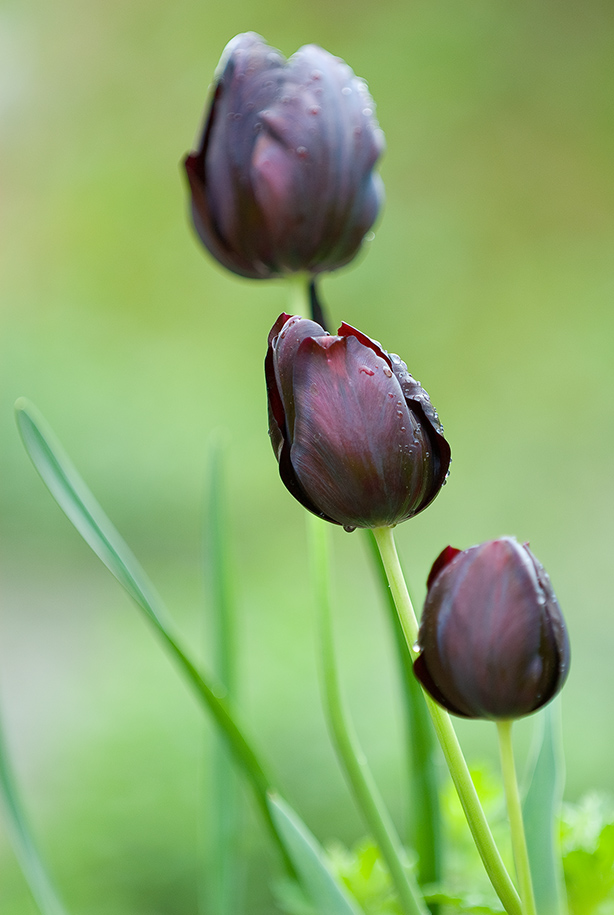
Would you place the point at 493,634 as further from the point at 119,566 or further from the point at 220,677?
the point at 220,677

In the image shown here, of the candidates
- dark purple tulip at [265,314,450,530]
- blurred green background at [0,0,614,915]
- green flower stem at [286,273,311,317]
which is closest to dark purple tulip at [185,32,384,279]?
green flower stem at [286,273,311,317]

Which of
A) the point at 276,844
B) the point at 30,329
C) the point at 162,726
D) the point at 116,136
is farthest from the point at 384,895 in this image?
the point at 116,136

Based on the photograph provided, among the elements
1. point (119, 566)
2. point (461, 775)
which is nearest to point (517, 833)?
point (461, 775)

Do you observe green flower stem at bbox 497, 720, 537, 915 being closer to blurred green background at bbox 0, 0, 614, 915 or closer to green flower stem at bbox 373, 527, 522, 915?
green flower stem at bbox 373, 527, 522, 915

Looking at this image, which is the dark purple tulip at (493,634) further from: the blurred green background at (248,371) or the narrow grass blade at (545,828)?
the blurred green background at (248,371)

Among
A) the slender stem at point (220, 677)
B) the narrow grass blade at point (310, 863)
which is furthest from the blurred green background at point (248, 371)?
the narrow grass blade at point (310, 863)
